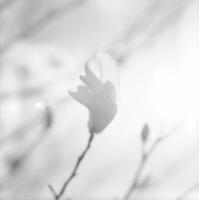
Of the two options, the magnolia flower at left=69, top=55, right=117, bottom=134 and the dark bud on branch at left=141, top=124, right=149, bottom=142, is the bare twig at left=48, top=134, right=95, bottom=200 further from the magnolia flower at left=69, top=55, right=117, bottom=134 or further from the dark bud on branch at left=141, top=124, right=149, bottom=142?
the dark bud on branch at left=141, top=124, right=149, bottom=142

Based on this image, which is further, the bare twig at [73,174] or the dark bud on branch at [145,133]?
the dark bud on branch at [145,133]

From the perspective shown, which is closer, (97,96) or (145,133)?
(97,96)

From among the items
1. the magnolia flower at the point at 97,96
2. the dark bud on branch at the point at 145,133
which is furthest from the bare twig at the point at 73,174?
the dark bud on branch at the point at 145,133

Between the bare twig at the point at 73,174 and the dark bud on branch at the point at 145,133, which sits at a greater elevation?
the dark bud on branch at the point at 145,133

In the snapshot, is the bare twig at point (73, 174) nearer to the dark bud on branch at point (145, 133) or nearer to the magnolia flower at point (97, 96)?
the magnolia flower at point (97, 96)

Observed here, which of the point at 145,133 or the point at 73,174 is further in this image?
the point at 145,133

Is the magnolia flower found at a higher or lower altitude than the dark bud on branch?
lower

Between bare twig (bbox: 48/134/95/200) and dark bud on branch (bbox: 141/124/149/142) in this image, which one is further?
dark bud on branch (bbox: 141/124/149/142)

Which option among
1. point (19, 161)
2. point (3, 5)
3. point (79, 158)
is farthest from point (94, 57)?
point (3, 5)

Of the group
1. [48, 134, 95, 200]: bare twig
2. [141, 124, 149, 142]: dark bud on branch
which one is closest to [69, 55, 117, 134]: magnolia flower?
[48, 134, 95, 200]: bare twig
